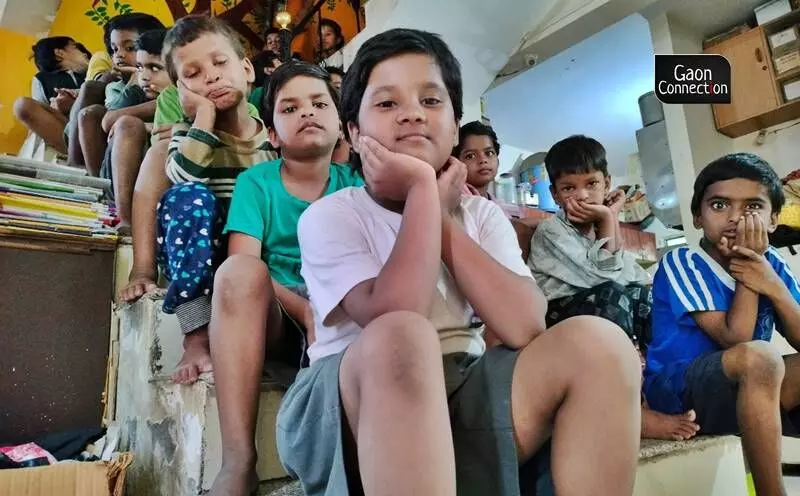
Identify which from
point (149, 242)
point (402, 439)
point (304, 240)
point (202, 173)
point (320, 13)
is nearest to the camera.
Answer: point (402, 439)

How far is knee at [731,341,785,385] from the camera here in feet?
3.35

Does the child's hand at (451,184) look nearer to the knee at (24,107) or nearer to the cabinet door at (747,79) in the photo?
the cabinet door at (747,79)

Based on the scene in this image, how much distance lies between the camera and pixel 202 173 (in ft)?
4.12

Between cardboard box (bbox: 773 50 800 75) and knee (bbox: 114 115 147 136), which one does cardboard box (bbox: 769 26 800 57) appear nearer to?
cardboard box (bbox: 773 50 800 75)

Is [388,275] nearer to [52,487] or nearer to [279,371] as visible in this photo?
[279,371]

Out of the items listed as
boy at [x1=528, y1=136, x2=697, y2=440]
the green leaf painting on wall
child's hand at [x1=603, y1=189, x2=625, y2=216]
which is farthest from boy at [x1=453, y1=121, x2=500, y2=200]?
the green leaf painting on wall

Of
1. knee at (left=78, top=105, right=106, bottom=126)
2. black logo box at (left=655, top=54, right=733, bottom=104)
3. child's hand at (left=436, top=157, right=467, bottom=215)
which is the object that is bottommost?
child's hand at (left=436, top=157, right=467, bottom=215)

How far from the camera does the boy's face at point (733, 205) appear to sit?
49.9 inches

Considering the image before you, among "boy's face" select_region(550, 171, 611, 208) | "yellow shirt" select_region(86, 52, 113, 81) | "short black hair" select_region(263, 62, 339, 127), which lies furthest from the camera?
"yellow shirt" select_region(86, 52, 113, 81)

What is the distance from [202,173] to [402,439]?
3.10 feet

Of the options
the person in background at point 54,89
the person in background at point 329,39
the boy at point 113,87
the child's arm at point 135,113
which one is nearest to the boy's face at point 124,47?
the boy at point 113,87

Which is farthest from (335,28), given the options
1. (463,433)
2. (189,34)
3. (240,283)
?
(463,433)

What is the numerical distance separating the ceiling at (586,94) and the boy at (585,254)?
5.25 ft

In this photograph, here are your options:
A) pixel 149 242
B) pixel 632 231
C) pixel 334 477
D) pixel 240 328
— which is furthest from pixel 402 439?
pixel 632 231
